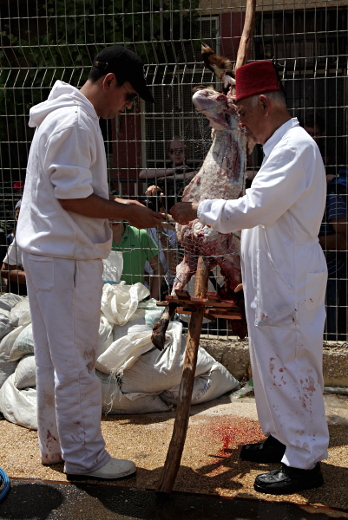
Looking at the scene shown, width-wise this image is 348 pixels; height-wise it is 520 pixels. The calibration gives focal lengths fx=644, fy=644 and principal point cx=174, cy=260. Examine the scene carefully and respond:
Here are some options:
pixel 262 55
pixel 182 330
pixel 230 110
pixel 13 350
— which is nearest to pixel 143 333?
pixel 182 330

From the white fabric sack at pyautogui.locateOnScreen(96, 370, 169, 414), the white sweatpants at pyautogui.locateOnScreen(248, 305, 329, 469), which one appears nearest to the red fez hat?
the white sweatpants at pyautogui.locateOnScreen(248, 305, 329, 469)

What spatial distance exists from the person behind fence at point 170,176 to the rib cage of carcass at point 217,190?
845 millimetres

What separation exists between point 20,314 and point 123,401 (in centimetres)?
→ 121

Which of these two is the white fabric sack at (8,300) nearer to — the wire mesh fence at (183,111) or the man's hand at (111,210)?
the wire mesh fence at (183,111)

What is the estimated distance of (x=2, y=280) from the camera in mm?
5922

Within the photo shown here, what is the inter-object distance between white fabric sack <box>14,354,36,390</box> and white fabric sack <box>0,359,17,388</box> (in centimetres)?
27

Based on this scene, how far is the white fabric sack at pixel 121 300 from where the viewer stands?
505 cm

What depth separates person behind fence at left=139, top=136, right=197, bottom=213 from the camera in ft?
16.3

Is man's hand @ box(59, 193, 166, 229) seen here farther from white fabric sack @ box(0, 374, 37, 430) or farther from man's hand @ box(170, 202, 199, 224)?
white fabric sack @ box(0, 374, 37, 430)

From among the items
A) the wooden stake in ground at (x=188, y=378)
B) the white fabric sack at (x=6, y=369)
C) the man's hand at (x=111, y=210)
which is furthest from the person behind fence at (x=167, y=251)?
the white fabric sack at (x=6, y=369)

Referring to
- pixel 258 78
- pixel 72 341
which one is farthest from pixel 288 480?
pixel 258 78

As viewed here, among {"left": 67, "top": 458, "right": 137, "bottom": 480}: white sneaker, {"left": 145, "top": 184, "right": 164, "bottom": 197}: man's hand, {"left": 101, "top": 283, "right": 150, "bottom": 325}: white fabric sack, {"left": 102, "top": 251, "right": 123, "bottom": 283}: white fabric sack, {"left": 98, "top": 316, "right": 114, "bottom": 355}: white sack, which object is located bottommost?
{"left": 67, "top": 458, "right": 137, "bottom": 480}: white sneaker

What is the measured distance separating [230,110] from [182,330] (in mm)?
2128

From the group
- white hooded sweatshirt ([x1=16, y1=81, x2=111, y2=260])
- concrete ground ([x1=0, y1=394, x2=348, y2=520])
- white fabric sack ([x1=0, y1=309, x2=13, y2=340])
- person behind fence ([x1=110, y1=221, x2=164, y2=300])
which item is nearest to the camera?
concrete ground ([x1=0, y1=394, x2=348, y2=520])
